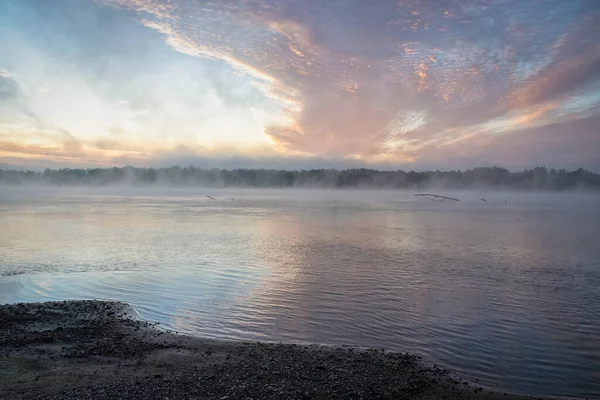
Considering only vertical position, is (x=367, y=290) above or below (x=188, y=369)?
below

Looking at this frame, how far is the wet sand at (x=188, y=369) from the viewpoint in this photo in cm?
782

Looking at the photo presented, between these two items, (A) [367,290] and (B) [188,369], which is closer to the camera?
(B) [188,369]

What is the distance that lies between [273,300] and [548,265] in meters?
16.8

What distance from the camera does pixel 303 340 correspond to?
37.3 ft

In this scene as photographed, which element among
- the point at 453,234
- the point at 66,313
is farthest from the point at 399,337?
the point at 453,234

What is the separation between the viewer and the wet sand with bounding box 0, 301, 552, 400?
25.6 feet

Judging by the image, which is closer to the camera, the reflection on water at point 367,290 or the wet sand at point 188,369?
the wet sand at point 188,369

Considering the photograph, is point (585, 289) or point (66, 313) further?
point (585, 289)

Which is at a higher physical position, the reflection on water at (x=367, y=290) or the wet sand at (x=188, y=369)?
the wet sand at (x=188, y=369)

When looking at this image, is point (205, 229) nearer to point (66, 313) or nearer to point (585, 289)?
point (66, 313)

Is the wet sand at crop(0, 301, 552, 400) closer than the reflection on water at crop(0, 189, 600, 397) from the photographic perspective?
Yes

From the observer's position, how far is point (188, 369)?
887cm

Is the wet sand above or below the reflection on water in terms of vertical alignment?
A: above

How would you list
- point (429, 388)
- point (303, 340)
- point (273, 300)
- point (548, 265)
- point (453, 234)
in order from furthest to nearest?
point (453, 234)
point (548, 265)
point (273, 300)
point (303, 340)
point (429, 388)
